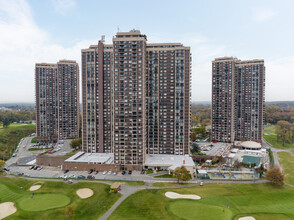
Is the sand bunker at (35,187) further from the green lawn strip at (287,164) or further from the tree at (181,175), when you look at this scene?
the green lawn strip at (287,164)

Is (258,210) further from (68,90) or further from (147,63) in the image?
(68,90)

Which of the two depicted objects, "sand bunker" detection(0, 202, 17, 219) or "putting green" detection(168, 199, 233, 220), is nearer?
"putting green" detection(168, 199, 233, 220)

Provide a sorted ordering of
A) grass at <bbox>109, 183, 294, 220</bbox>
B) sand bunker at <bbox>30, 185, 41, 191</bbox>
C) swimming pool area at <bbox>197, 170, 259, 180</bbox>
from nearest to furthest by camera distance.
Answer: grass at <bbox>109, 183, 294, 220</bbox>
sand bunker at <bbox>30, 185, 41, 191</bbox>
swimming pool area at <bbox>197, 170, 259, 180</bbox>

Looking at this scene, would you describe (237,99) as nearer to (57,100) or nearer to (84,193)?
(84,193)

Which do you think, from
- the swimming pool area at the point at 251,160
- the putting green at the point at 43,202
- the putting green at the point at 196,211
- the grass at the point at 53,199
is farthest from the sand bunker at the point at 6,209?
the swimming pool area at the point at 251,160

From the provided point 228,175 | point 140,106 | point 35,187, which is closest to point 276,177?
point 228,175

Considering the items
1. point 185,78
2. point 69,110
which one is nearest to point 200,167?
point 185,78

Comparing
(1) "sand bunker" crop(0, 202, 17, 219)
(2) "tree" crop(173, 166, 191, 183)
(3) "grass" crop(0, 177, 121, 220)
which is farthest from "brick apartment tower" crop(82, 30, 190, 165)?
(1) "sand bunker" crop(0, 202, 17, 219)

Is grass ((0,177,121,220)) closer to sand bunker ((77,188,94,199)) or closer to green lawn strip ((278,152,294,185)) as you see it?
sand bunker ((77,188,94,199))
